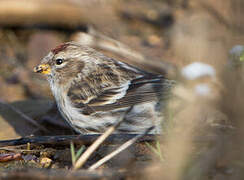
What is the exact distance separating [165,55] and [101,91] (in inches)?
94.2

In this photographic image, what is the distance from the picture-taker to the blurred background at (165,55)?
204 centimetres

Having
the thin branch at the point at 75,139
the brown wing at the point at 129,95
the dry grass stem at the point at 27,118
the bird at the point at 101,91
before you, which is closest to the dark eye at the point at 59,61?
the bird at the point at 101,91

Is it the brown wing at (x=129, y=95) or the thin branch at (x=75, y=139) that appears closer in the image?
the thin branch at (x=75, y=139)

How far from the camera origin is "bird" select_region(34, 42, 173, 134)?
11.4ft

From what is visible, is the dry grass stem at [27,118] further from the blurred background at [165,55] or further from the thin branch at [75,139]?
the thin branch at [75,139]

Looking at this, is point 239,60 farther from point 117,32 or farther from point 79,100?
point 117,32

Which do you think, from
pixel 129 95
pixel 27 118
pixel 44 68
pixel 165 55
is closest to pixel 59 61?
pixel 44 68

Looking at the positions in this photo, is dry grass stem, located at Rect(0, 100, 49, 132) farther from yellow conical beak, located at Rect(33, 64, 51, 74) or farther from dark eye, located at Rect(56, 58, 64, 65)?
dark eye, located at Rect(56, 58, 64, 65)

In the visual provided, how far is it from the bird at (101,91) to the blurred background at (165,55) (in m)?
0.31

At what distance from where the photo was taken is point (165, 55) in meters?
5.86

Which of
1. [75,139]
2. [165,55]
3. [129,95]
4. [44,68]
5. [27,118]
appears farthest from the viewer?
[165,55]

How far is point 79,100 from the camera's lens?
3645mm

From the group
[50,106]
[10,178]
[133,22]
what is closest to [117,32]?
[133,22]

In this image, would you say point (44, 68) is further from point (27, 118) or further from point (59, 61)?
point (27, 118)
